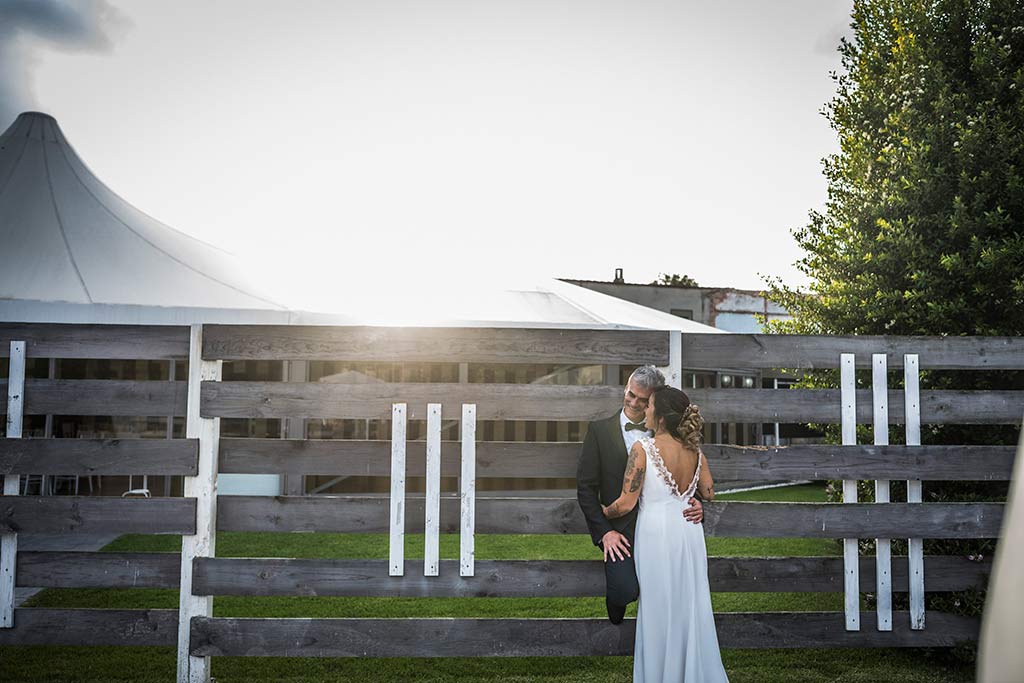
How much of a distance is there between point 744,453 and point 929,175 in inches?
95.3

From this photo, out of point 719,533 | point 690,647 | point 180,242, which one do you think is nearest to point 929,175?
point 719,533

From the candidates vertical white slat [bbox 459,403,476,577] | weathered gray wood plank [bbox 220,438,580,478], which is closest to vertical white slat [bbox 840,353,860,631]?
weathered gray wood plank [bbox 220,438,580,478]

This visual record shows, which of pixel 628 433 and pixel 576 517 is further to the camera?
pixel 576 517

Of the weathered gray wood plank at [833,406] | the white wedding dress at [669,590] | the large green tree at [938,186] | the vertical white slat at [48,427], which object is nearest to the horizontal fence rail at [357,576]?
the white wedding dress at [669,590]

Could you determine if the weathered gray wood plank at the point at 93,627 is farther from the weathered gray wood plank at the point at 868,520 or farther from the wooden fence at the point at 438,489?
the weathered gray wood plank at the point at 868,520

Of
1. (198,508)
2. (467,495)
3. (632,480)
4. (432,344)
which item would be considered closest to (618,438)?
(632,480)

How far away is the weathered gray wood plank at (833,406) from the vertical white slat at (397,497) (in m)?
1.68

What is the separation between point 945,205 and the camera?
17.8 ft

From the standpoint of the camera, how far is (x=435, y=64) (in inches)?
384

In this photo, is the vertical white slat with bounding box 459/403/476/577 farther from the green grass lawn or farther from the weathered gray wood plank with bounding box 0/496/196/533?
the weathered gray wood plank with bounding box 0/496/196/533

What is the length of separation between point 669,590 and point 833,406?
1.58 metres

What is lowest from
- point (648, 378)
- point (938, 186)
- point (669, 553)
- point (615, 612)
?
point (615, 612)

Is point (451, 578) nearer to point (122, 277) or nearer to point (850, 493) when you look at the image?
point (850, 493)

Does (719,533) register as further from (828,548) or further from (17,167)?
(17,167)
